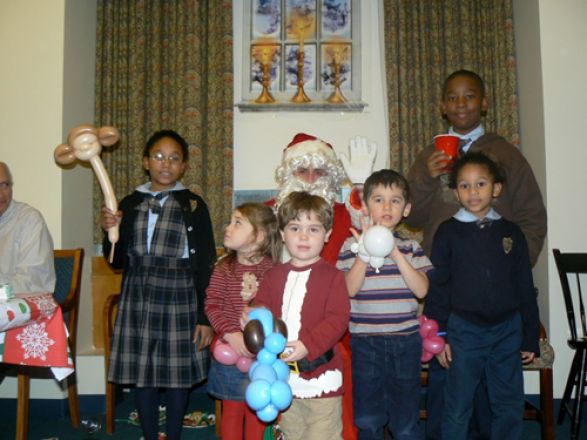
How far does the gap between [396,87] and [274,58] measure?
3.63ft

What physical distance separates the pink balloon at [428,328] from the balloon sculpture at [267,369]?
0.77 m

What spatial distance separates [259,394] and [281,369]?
15 centimetres

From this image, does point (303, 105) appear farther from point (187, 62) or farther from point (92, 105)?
point (92, 105)

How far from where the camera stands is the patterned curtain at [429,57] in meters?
4.36

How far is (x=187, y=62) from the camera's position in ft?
14.7

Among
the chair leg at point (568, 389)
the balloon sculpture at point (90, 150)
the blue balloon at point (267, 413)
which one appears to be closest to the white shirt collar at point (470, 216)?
the blue balloon at point (267, 413)

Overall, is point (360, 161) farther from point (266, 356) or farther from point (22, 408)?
point (22, 408)

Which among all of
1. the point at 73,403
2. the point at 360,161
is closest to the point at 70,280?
the point at 73,403

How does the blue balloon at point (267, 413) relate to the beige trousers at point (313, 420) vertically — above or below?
above

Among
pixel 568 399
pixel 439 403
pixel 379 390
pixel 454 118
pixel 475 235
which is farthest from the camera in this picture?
pixel 568 399

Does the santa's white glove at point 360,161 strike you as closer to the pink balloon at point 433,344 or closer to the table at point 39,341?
the pink balloon at point 433,344

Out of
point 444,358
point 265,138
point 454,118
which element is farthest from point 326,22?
point 444,358

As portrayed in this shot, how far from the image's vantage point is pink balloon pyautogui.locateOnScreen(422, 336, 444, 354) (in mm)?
2393

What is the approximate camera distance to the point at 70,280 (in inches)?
140
